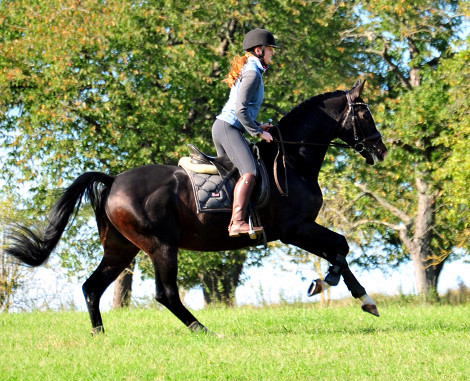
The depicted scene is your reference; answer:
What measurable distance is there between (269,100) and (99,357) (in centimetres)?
1501

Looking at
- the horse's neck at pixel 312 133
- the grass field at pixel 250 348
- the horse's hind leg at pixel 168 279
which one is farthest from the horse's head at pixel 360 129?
the horse's hind leg at pixel 168 279

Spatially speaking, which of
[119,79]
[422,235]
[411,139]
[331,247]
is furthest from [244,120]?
[422,235]

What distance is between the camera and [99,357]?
248 inches

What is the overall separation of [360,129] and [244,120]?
5.26ft

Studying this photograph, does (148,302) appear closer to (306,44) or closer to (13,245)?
(13,245)

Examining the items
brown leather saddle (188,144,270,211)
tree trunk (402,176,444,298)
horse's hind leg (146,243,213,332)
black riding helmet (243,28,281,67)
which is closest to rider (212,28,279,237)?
black riding helmet (243,28,281,67)

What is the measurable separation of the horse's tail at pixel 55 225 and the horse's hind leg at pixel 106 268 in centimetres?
39

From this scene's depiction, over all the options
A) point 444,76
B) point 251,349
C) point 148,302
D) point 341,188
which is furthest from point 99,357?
point 444,76

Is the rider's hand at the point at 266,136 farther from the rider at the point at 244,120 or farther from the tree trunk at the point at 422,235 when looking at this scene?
the tree trunk at the point at 422,235

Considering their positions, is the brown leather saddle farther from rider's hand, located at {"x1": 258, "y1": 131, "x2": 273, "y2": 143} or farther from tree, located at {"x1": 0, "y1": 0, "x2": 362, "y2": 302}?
tree, located at {"x1": 0, "y1": 0, "x2": 362, "y2": 302}

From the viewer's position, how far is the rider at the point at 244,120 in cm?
743

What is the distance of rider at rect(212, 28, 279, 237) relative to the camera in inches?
293

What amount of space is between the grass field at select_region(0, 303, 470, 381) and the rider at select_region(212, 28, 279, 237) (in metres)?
1.40

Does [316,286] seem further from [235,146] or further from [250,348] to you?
[235,146]
